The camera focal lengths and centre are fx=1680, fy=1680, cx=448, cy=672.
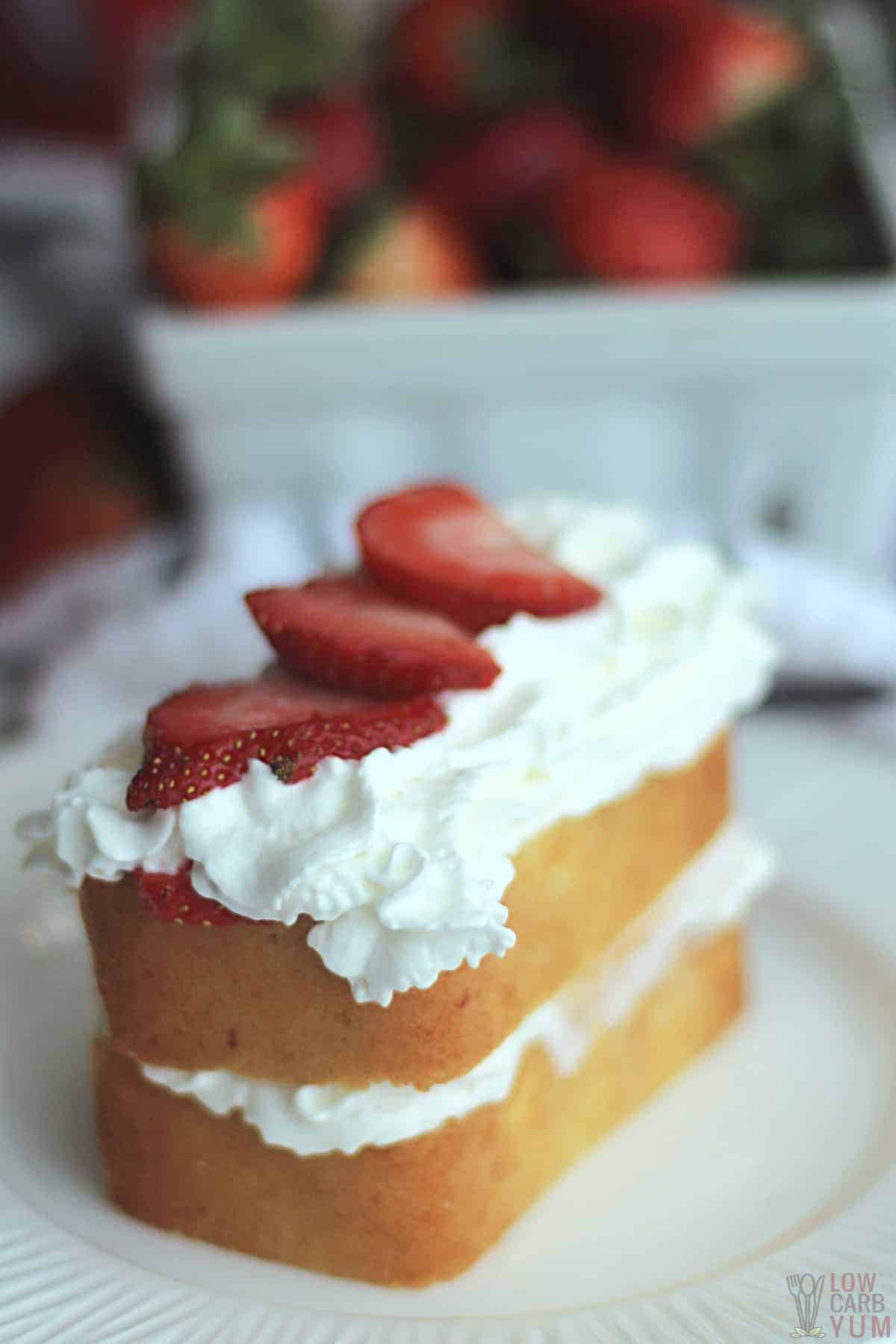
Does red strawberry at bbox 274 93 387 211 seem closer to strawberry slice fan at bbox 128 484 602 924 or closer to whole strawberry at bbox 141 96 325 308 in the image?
whole strawberry at bbox 141 96 325 308

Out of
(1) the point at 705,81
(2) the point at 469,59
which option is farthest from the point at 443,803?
(2) the point at 469,59

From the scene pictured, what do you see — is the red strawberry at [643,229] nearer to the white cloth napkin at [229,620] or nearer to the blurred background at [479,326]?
the blurred background at [479,326]

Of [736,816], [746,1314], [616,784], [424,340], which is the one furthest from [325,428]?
[746,1314]

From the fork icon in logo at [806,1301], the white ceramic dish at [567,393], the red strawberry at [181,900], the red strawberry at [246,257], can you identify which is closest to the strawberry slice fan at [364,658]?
the red strawberry at [181,900]

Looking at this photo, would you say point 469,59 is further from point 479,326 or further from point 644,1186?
point 644,1186

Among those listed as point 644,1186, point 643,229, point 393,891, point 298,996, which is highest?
point 643,229

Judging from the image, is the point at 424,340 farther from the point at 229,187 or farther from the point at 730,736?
the point at 730,736

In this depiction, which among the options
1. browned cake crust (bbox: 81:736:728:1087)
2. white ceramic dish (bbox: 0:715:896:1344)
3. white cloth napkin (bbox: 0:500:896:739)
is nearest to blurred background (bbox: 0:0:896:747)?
white cloth napkin (bbox: 0:500:896:739)
